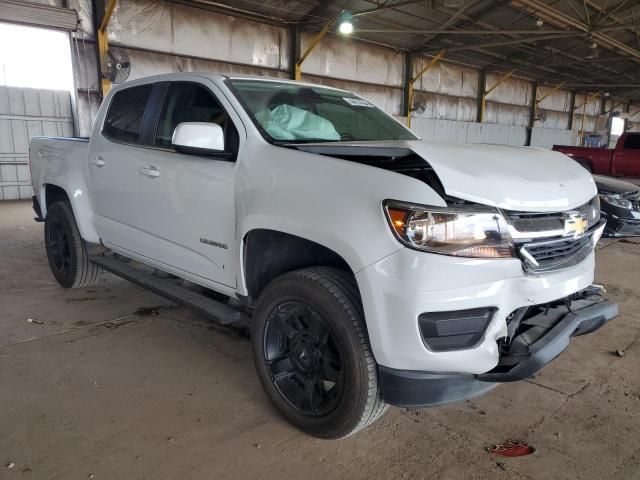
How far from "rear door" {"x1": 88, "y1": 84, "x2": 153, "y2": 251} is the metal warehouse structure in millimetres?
7201

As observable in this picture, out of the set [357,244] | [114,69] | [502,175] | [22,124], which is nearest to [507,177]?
[502,175]

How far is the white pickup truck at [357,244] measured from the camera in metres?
1.89

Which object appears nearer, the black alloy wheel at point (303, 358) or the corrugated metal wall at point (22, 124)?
the black alloy wheel at point (303, 358)

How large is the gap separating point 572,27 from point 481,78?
18.8 feet

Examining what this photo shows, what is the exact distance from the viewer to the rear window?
3.46 m

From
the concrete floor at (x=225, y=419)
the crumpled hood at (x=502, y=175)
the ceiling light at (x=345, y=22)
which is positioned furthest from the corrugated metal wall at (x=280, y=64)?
the crumpled hood at (x=502, y=175)

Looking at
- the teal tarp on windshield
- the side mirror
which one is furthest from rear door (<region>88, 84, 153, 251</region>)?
the teal tarp on windshield

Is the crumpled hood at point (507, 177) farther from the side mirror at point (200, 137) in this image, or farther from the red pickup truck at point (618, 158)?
the red pickup truck at point (618, 158)

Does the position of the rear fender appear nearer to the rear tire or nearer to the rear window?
the rear tire

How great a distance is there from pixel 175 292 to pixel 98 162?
1.29 metres

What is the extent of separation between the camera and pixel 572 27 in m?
14.7

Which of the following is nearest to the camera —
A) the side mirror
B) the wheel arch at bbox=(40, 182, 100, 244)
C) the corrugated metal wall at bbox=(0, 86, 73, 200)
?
the side mirror

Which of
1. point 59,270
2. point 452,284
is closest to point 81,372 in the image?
point 59,270

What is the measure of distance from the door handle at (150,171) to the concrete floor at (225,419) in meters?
1.16
